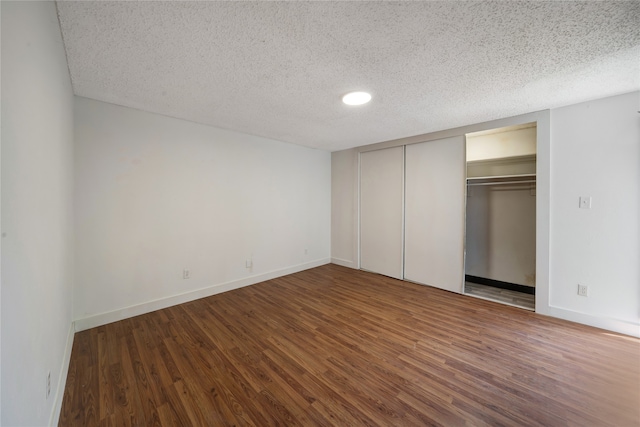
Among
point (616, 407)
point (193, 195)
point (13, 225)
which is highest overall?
point (193, 195)

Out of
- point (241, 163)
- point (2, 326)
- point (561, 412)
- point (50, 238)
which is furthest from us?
point (241, 163)

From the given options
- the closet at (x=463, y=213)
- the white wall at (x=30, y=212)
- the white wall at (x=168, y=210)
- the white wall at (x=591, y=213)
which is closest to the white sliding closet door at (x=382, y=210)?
the closet at (x=463, y=213)

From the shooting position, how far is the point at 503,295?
3549mm

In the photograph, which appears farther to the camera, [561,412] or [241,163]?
[241,163]

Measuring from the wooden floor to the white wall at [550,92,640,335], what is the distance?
1.04 ft

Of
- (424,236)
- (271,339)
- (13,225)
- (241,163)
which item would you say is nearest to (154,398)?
(271,339)

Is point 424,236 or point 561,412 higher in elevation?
point 424,236

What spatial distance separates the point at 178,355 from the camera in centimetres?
207

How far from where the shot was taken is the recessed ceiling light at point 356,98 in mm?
2395

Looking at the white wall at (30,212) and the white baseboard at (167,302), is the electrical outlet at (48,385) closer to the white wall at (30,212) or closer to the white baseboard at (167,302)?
the white wall at (30,212)

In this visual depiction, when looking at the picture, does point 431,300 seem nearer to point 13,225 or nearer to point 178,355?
point 178,355

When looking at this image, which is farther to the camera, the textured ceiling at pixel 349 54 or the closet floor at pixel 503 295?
the closet floor at pixel 503 295

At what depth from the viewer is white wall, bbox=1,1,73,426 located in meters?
0.82

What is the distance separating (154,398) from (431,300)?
3175mm
